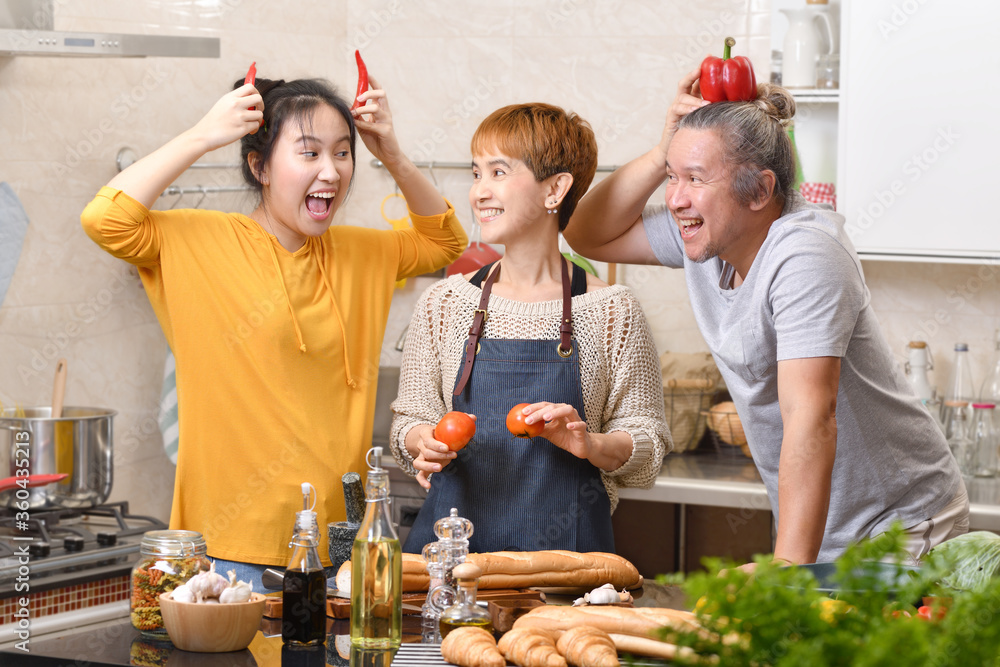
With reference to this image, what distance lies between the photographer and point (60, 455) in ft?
6.42

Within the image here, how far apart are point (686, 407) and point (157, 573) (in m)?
1.89

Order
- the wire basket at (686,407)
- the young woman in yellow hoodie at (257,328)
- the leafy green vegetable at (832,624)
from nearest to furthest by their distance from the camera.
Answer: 1. the leafy green vegetable at (832,624)
2. the young woman in yellow hoodie at (257,328)
3. the wire basket at (686,407)

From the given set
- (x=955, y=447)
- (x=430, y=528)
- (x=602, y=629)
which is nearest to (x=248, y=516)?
(x=430, y=528)

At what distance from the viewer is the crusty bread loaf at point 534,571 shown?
1.23 metres

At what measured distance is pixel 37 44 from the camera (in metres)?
1.80

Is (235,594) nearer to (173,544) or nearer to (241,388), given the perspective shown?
(173,544)

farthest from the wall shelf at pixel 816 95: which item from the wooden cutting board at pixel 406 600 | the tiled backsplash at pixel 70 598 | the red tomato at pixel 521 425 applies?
the tiled backsplash at pixel 70 598

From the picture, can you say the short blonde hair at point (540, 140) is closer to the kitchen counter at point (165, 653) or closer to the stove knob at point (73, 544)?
the kitchen counter at point (165, 653)

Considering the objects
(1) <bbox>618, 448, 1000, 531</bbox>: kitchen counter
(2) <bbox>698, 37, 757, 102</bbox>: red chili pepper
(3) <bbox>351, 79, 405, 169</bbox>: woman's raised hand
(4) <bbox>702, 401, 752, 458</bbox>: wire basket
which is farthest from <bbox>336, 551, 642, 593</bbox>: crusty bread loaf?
(4) <bbox>702, 401, 752, 458</bbox>: wire basket

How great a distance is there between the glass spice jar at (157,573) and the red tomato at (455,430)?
1.44 ft

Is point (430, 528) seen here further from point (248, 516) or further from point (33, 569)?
point (33, 569)

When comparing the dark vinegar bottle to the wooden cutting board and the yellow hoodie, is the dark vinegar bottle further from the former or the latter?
the yellow hoodie

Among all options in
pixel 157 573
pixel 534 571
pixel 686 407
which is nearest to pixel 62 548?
pixel 157 573

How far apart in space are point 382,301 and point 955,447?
1.68 m
